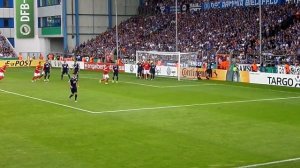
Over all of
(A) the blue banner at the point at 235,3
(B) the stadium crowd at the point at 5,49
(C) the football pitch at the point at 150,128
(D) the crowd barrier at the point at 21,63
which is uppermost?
(A) the blue banner at the point at 235,3

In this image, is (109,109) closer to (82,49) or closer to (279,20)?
(279,20)

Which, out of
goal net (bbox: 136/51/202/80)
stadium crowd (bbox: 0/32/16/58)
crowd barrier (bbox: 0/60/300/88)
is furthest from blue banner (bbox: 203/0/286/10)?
stadium crowd (bbox: 0/32/16/58)

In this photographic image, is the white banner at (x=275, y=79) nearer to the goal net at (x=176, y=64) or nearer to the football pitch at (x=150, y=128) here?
the football pitch at (x=150, y=128)

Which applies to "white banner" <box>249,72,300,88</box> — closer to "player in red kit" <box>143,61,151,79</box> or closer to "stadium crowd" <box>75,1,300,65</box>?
"stadium crowd" <box>75,1,300,65</box>

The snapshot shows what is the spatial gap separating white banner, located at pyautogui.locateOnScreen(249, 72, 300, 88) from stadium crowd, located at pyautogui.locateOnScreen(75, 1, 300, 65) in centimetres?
671

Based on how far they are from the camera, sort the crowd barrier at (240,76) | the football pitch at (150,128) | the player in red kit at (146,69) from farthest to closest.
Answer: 1. the player in red kit at (146,69)
2. the crowd barrier at (240,76)
3. the football pitch at (150,128)

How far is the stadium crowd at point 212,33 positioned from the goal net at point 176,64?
5208 mm

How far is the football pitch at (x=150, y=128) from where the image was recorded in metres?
16.9

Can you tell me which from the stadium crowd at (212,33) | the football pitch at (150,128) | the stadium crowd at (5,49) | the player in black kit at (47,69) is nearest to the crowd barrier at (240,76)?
the football pitch at (150,128)

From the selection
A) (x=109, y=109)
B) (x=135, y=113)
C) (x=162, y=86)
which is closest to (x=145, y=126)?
(x=135, y=113)

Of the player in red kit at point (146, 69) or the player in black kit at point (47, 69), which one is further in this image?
the player in red kit at point (146, 69)

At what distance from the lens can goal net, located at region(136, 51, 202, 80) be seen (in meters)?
49.8

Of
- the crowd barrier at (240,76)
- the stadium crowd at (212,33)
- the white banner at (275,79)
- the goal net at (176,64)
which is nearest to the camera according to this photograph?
the white banner at (275,79)

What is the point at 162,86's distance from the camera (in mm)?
42125
